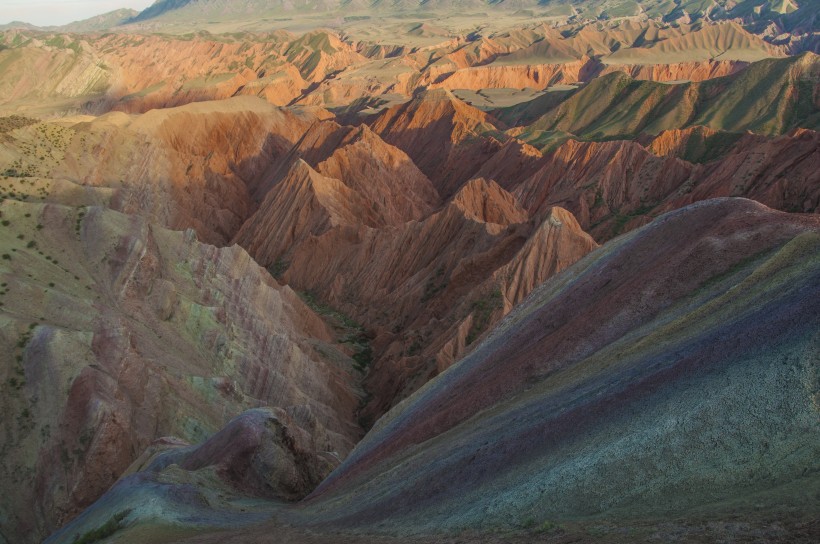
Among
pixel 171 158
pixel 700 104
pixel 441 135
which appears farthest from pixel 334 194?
pixel 700 104

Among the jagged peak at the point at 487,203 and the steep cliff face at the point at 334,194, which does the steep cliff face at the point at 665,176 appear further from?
the steep cliff face at the point at 334,194

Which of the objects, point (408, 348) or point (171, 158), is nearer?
point (408, 348)

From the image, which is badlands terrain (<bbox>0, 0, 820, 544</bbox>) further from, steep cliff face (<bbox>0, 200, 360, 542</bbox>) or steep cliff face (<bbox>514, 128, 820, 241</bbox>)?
steep cliff face (<bbox>514, 128, 820, 241</bbox>)

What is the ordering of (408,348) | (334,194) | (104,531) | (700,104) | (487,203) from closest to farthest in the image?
(104,531)
(408,348)
(487,203)
(334,194)
(700,104)

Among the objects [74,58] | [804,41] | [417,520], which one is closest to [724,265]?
[417,520]

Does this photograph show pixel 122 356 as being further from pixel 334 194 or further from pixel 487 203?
pixel 334 194

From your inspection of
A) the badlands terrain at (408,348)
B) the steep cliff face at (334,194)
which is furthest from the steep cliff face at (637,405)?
the steep cliff face at (334,194)

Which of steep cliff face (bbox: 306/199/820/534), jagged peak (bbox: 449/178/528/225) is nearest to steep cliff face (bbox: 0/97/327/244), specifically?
jagged peak (bbox: 449/178/528/225)
